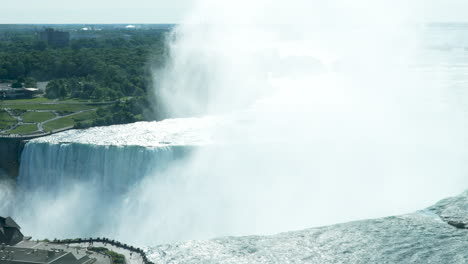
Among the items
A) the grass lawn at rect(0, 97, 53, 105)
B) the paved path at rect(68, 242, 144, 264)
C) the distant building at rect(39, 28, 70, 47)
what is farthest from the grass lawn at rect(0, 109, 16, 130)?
the distant building at rect(39, 28, 70, 47)

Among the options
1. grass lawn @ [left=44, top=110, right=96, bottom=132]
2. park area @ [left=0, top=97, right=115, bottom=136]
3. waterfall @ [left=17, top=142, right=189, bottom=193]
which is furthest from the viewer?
grass lawn @ [left=44, top=110, right=96, bottom=132]

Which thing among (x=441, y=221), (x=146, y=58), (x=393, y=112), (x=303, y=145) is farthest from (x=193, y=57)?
(x=441, y=221)

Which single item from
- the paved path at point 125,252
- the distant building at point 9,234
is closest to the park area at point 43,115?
the distant building at point 9,234

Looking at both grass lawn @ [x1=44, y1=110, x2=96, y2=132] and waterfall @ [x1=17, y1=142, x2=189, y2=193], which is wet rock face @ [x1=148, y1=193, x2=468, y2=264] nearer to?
waterfall @ [x1=17, y1=142, x2=189, y2=193]

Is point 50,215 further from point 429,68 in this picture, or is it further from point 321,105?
point 429,68

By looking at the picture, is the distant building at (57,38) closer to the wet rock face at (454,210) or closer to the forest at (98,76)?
the forest at (98,76)

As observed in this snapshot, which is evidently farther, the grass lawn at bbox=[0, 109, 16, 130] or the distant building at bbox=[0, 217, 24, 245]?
the grass lawn at bbox=[0, 109, 16, 130]

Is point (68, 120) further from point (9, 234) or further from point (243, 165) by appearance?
point (9, 234)
